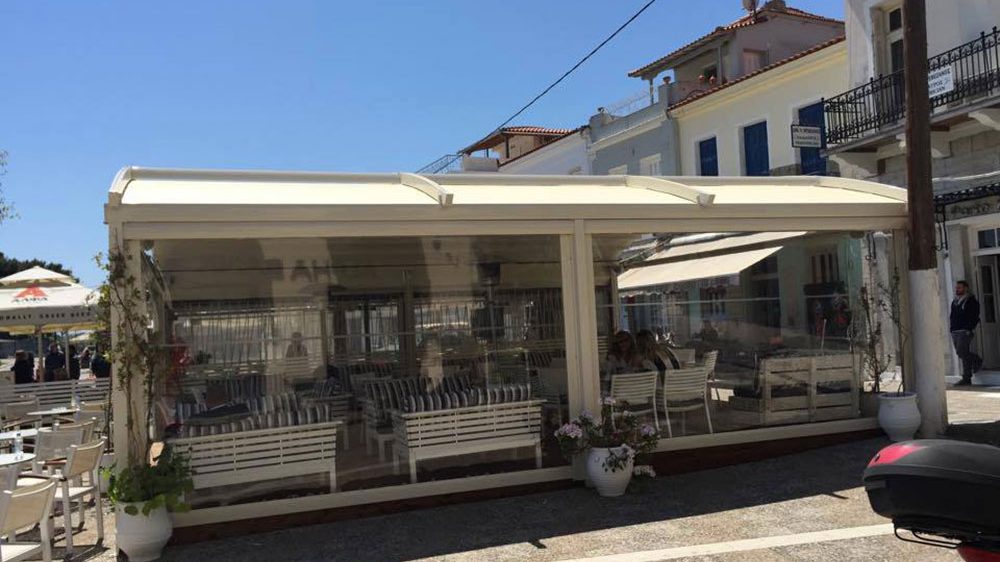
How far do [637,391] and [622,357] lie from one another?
3.14 ft

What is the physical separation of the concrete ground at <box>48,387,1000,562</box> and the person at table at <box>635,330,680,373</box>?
1547mm

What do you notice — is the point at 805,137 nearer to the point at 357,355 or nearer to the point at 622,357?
the point at 622,357

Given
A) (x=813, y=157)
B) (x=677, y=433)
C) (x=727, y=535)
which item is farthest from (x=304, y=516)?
(x=813, y=157)

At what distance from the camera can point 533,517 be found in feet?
18.3

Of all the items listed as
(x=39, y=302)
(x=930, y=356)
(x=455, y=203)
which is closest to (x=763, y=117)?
(x=930, y=356)

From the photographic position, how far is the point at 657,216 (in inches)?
259

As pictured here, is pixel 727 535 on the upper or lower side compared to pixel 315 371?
lower

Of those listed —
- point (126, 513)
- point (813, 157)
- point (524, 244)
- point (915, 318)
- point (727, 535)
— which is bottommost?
point (727, 535)

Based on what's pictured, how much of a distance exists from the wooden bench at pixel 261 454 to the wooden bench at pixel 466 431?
587 millimetres

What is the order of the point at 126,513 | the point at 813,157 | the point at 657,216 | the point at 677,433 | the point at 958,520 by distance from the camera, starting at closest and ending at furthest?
the point at 958,520 → the point at 126,513 → the point at 657,216 → the point at 677,433 → the point at 813,157

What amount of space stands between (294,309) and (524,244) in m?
3.86

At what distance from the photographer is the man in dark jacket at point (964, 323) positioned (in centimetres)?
1097

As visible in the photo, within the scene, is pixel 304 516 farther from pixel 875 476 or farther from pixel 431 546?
pixel 875 476

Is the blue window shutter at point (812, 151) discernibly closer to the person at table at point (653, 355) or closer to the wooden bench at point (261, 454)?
the person at table at point (653, 355)
